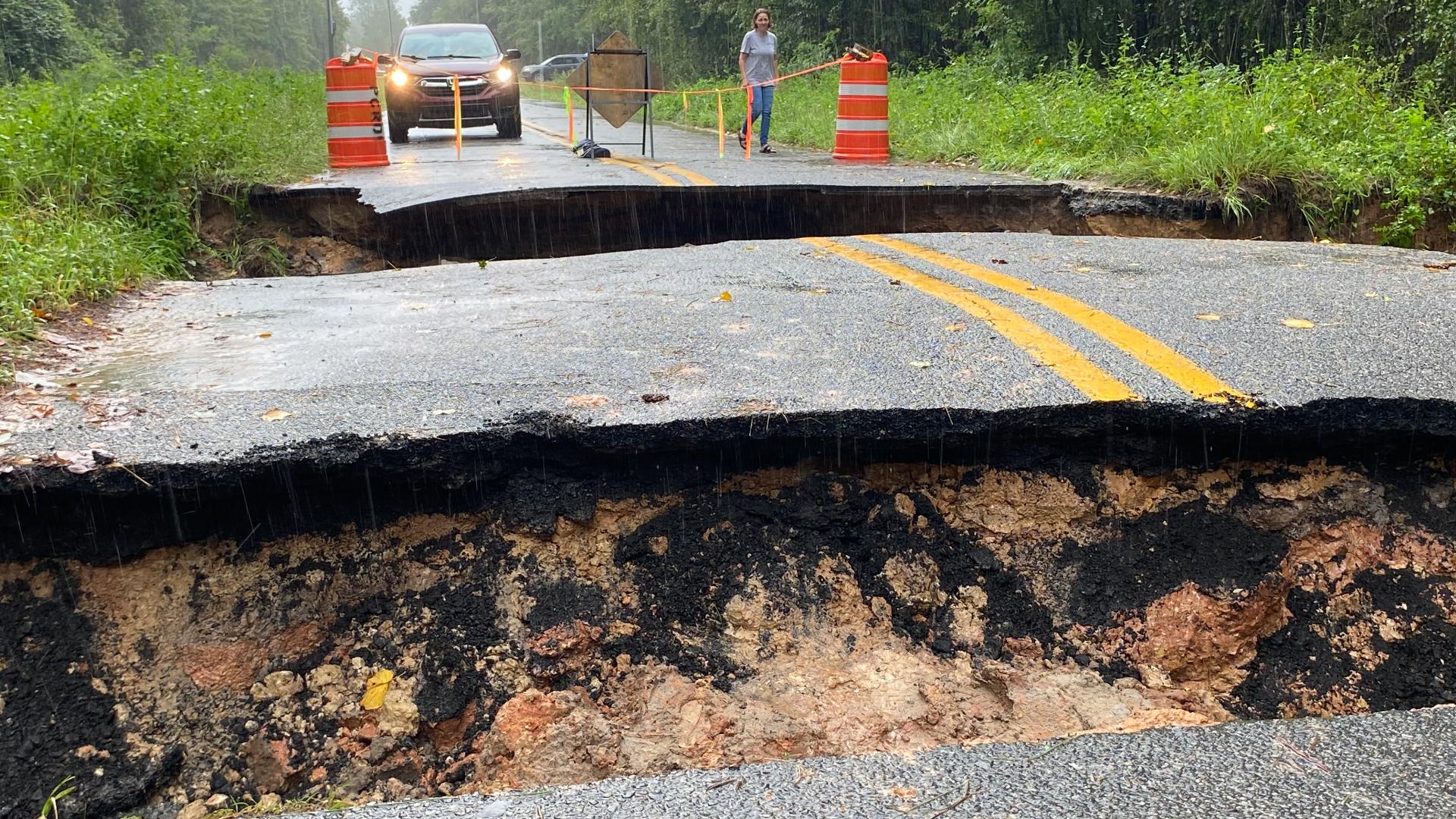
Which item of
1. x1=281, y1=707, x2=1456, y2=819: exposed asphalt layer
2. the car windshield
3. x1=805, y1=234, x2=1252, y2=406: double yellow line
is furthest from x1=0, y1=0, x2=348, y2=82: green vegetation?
x1=281, y1=707, x2=1456, y2=819: exposed asphalt layer

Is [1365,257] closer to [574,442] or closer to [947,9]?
[574,442]

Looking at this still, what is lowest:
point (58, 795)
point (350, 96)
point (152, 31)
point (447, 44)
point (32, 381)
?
point (58, 795)

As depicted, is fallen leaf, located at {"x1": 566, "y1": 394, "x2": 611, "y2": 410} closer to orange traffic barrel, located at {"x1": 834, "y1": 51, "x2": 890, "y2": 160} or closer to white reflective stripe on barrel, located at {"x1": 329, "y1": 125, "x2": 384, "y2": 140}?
white reflective stripe on barrel, located at {"x1": 329, "y1": 125, "x2": 384, "y2": 140}

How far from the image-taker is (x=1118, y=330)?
3.95 metres

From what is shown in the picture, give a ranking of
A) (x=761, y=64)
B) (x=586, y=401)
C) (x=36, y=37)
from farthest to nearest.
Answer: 1. (x=36, y=37)
2. (x=761, y=64)
3. (x=586, y=401)

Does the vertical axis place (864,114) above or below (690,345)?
above

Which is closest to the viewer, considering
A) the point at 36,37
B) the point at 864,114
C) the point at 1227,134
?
the point at 1227,134

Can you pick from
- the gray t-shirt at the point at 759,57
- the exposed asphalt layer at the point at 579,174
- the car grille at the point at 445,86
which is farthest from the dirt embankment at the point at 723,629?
the car grille at the point at 445,86

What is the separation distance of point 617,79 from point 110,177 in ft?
21.1

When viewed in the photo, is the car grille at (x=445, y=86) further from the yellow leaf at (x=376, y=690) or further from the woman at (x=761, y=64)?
the yellow leaf at (x=376, y=690)

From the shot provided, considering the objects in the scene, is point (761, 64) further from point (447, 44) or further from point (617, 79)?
point (447, 44)

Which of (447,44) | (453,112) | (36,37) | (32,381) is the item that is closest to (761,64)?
(453,112)

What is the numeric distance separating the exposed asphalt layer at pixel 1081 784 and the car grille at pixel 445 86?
1502cm

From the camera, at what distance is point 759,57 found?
13469 millimetres
